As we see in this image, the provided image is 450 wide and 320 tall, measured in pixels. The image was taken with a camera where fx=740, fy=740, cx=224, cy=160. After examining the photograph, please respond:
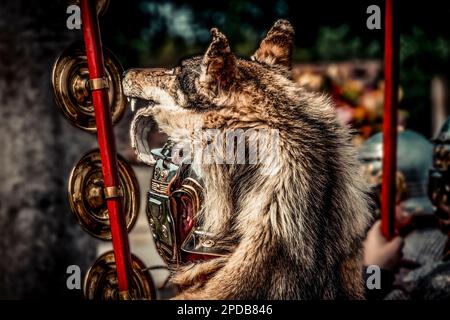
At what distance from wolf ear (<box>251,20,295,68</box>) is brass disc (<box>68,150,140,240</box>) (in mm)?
630

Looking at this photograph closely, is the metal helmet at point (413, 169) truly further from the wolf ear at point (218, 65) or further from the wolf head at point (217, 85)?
the wolf ear at point (218, 65)

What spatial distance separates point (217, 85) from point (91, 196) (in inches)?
25.9

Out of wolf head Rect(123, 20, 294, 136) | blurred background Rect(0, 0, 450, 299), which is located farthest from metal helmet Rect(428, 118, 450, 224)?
wolf head Rect(123, 20, 294, 136)

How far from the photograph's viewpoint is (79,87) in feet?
7.86

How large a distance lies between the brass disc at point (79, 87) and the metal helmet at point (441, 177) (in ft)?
7.14

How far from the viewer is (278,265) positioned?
2.03 metres

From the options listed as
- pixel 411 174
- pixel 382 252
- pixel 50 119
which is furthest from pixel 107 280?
pixel 411 174

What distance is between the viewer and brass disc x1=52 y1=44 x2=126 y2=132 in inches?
93.9

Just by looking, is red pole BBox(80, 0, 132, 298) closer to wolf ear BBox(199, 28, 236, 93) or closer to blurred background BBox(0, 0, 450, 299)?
wolf ear BBox(199, 28, 236, 93)
